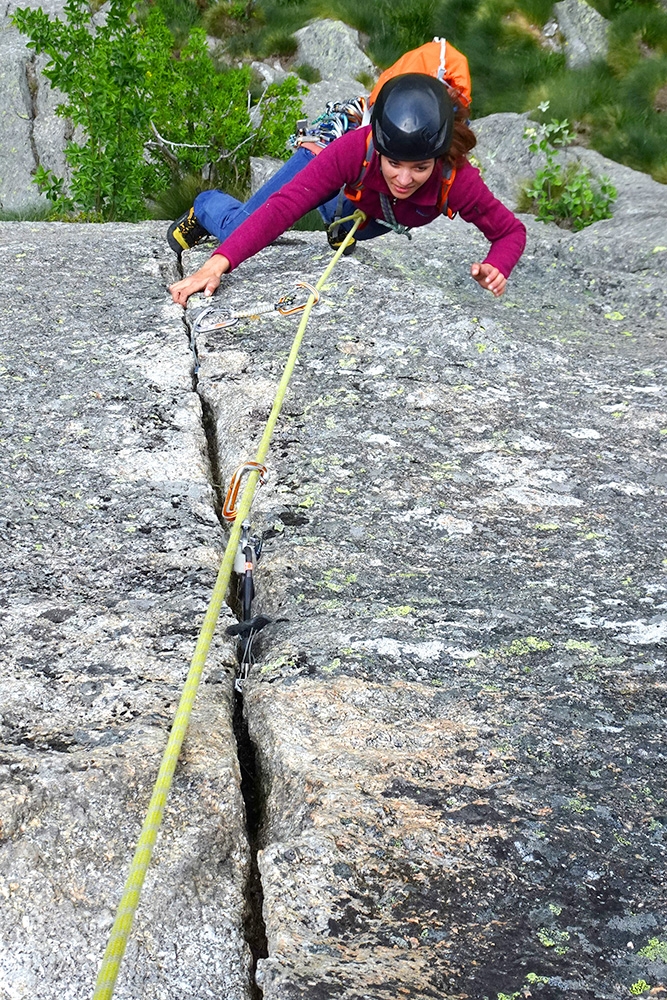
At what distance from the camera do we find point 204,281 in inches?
147

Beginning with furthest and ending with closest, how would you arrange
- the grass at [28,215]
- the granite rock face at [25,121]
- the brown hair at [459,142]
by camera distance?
the granite rock face at [25,121]
the grass at [28,215]
the brown hair at [459,142]

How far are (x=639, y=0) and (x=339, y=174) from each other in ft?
29.6

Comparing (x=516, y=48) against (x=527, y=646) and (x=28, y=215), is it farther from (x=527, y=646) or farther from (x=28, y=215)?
(x=527, y=646)

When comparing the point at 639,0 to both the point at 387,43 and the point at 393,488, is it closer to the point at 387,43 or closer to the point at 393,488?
the point at 387,43

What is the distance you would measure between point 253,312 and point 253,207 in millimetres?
931

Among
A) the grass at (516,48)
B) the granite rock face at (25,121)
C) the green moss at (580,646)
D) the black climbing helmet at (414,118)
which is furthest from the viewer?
the granite rock face at (25,121)

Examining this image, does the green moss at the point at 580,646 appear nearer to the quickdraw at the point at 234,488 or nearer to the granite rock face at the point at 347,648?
the granite rock face at the point at 347,648

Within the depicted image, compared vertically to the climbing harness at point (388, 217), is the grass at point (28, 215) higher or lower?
lower

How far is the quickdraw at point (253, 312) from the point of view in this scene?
11.5 ft

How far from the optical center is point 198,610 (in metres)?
2.16

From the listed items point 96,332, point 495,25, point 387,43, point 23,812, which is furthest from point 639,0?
point 23,812

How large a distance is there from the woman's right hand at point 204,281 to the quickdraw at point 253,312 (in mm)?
138

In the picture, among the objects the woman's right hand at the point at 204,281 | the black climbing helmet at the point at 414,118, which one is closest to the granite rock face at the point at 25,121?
the woman's right hand at the point at 204,281

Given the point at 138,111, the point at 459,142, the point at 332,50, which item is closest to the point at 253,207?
the point at 459,142
